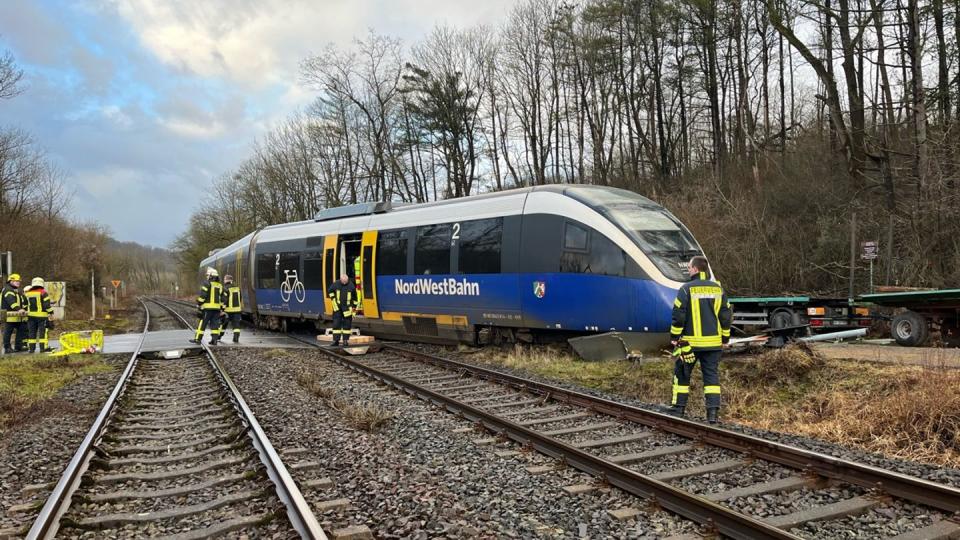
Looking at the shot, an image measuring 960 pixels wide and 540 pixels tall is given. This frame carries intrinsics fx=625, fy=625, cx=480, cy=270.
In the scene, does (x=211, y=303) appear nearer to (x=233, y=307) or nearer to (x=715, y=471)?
(x=233, y=307)

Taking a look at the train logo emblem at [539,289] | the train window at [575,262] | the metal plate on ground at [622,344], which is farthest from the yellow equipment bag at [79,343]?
the metal plate on ground at [622,344]

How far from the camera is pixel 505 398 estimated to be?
824 cm

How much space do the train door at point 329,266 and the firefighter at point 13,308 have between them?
701cm

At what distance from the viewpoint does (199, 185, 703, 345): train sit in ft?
33.2

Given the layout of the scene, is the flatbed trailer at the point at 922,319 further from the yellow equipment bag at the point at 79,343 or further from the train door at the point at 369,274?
the yellow equipment bag at the point at 79,343

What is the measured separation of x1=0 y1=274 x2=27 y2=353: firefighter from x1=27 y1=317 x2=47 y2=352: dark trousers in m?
0.21

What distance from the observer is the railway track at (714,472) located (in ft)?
13.0

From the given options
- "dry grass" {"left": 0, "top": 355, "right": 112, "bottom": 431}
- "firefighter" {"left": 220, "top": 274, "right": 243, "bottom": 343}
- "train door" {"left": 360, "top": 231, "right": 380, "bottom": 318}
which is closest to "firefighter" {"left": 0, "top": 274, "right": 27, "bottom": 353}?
"dry grass" {"left": 0, "top": 355, "right": 112, "bottom": 431}

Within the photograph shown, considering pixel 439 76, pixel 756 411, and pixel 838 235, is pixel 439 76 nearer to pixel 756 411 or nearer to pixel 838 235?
pixel 838 235

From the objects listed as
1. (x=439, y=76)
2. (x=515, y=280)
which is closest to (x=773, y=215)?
(x=515, y=280)

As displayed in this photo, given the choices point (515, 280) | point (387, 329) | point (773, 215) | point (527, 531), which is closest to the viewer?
point (527, 531)

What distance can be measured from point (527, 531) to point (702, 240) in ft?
64.4

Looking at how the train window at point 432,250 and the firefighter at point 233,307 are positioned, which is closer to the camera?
the train window at point 432,250

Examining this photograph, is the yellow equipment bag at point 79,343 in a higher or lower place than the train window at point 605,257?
lower
